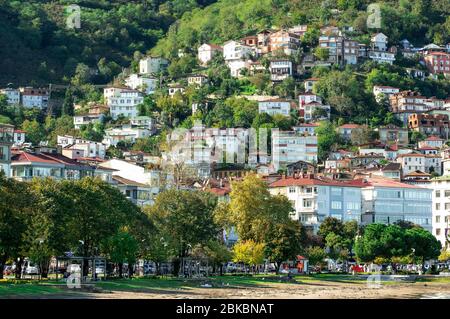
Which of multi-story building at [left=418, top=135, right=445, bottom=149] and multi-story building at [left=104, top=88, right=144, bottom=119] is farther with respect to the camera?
multi-story building at [left=104, top=88, right=144, bottom=119]

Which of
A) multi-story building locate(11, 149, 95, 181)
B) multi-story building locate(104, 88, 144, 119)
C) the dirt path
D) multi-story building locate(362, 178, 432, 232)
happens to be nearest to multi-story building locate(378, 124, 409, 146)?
multi-story building locate(104, 88, 144, 119)

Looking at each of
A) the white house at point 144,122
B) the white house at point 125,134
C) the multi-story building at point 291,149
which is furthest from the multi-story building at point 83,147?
the multi-story building at point 291,149

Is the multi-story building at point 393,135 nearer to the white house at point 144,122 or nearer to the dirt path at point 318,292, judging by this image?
the white house at point 144,122

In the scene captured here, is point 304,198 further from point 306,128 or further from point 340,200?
point 306,128

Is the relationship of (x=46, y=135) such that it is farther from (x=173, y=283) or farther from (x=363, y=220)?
(x=173, y=283)

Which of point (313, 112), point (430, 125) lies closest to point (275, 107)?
point (313, 112)

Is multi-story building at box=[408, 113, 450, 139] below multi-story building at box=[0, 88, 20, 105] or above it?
below

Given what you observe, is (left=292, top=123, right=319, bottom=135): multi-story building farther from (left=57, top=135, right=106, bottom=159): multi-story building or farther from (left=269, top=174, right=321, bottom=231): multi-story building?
(left=269, top=174, right=321, bottom=231): multi-story building
